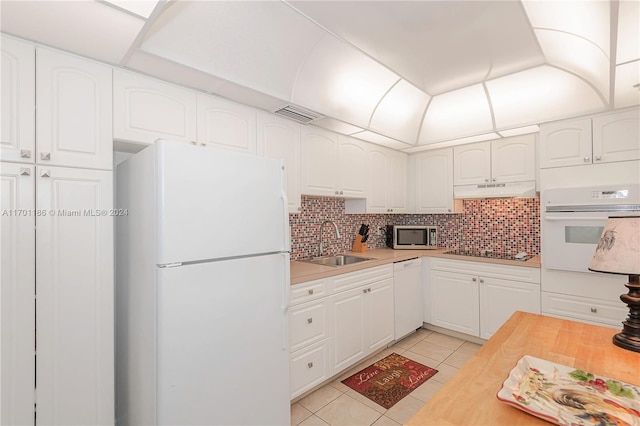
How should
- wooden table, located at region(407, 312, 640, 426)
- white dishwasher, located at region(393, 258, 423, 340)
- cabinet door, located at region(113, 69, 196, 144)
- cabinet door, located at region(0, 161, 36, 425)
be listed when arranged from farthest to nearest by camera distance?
1. white dishwasher, located at region(393, 258, 423, 340)
2. cabinet door, located at region(113, 69, 196, 144)
3. cabinet door, located at region(0, 161, 36, 425)
4. wooden table, located at region(407, 312, 640, 426)

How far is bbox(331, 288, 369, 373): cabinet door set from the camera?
96.3 inches

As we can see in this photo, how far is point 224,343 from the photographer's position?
1560mm

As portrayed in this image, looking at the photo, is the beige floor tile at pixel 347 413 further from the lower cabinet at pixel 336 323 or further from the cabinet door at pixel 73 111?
the cabinet door at pixel 73 111

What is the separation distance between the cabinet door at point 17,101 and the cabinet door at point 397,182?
3.14m

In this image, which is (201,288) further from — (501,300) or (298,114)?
(501,300)

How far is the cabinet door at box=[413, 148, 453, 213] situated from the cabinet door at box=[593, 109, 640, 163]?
1.33 metres

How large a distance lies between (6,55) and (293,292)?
6.29ft

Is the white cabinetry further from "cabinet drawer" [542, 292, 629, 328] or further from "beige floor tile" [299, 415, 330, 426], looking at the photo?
"beige floor tile" [299, 415, 330, 426]

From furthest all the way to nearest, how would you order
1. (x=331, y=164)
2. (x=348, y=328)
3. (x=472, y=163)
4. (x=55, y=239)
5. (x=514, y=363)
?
(x=472, y=163)
(x=331, y=164)
(x=348, y=328)
(x=55, y=239)
(x=514, y=363)

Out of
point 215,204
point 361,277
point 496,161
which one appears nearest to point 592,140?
point 496,161

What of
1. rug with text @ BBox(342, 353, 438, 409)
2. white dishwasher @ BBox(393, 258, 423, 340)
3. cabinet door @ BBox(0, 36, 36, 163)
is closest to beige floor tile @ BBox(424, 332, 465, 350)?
white dishwasher @ BBox(393, 258, 423, 340)

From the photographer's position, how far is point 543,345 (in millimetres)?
1252

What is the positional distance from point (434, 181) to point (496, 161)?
27.9 inches

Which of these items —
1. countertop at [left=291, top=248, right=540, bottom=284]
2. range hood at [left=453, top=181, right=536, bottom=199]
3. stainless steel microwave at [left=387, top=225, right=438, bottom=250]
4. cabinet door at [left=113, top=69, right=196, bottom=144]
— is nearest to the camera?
cabinet door at [left=113, top=69, right=196, bottom=144]
